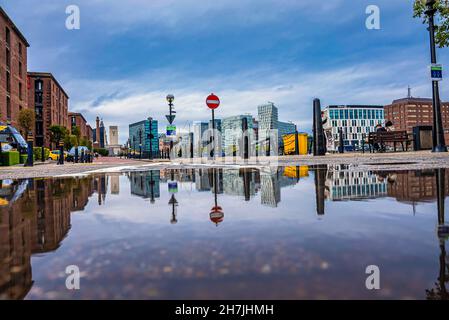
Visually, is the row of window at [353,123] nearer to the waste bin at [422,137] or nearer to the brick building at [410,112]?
the brick building at [410,112]

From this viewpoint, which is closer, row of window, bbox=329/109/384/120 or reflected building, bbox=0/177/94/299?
reflected building, bbox=0/177/94/299

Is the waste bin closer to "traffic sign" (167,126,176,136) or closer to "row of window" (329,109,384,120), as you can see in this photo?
"traffic sign" (167,126,176,136)

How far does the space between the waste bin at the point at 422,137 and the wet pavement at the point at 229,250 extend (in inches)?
651

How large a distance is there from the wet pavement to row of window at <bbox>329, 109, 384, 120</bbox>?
187055 millimetres

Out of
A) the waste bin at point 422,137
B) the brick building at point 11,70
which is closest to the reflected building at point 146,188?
the waste bin at point 422,137

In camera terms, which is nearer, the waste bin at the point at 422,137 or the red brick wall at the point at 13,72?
the waste bin at the point at 422,137

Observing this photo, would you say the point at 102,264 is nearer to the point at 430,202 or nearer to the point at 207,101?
the point at 430,202

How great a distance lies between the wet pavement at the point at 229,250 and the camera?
1.25m

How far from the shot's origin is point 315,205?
3129 mm

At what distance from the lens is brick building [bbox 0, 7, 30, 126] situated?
3206 centimetres

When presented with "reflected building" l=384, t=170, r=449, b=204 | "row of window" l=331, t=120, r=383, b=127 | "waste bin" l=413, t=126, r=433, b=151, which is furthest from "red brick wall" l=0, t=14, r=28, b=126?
"row of window" l=331, t=120, r=383, b=127

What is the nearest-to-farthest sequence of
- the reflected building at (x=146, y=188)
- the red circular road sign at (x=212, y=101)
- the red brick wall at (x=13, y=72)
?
the reflected building at (x=146, y=188), the red circular road sign at (x=212, y=101), the red brick wall at (x=13, y=72)

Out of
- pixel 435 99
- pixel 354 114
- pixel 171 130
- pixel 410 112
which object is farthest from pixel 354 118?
pixel 435 99

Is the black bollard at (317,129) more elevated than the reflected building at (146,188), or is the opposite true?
the black bollard at (317,129)
